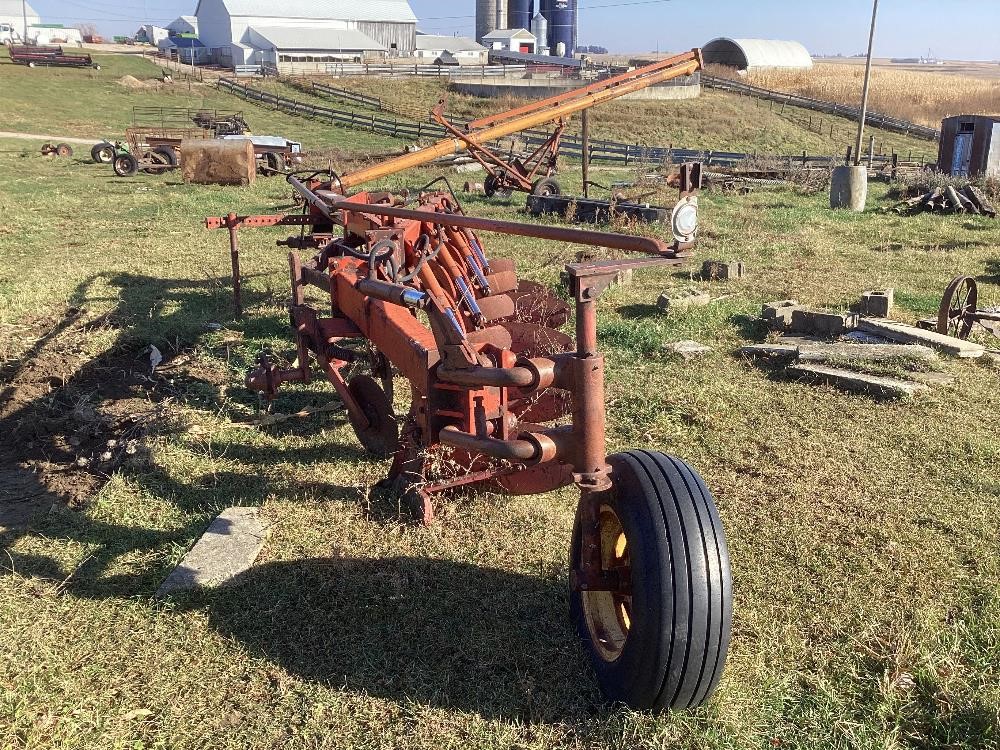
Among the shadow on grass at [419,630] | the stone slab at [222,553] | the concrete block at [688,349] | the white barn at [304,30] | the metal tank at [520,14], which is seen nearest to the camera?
the shadow on grass at [419,630]

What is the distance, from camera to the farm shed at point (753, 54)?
53406mm

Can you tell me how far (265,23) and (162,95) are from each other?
2764cm

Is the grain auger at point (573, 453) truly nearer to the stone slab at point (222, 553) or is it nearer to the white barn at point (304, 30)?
the stone slab at point (222, 553)

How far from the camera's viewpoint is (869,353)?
271 inches

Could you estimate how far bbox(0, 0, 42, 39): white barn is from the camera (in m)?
82.6

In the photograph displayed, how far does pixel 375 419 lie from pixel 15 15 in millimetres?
107212

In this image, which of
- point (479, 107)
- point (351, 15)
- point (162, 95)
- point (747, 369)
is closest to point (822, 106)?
point (479, 107)

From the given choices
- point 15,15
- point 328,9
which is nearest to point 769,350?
point 328,9

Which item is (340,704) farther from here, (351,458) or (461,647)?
(351,458)

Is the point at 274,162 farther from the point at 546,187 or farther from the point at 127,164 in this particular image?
the point at 546,187

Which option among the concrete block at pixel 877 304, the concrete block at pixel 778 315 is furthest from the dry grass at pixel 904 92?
the concrete block at pixel 778 315

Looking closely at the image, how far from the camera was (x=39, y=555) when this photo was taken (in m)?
4.23

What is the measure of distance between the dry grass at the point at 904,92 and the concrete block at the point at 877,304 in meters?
33.8

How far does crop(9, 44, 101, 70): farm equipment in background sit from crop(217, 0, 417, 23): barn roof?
1763 cm
